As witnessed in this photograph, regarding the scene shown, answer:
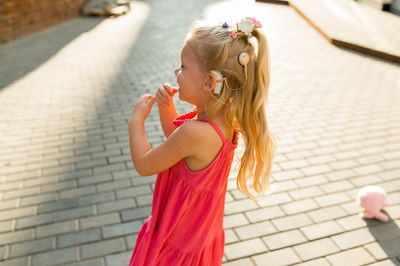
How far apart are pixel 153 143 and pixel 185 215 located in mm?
2786

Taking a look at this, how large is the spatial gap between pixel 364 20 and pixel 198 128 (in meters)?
10.4

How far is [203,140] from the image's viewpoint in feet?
5.66

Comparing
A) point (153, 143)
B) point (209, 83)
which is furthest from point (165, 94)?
point (153, 143)

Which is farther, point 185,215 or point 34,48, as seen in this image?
point 34,48

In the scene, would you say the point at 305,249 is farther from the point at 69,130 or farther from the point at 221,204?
the point at 69,130

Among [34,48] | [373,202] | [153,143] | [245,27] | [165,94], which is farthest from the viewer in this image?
[34,48]

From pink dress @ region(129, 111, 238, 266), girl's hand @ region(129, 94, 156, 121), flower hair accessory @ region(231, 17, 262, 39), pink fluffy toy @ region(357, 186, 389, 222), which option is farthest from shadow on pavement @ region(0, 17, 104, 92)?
flower hair accessory @ region(231, 17, 262, 39)

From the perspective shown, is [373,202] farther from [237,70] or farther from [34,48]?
[34,48]

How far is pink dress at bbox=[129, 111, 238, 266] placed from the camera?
1.83 metres

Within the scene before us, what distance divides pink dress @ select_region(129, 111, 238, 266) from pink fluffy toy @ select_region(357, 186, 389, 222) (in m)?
1.89

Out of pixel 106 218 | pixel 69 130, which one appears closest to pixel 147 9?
pixel 69 130

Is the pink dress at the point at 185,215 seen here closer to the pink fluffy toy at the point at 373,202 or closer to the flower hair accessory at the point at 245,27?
the flower hair accessory at the point at 245,27

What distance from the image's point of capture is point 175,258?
193 cm

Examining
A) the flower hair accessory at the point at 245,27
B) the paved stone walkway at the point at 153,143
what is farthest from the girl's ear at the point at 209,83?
the paved stone walkway at the point at 153,143
